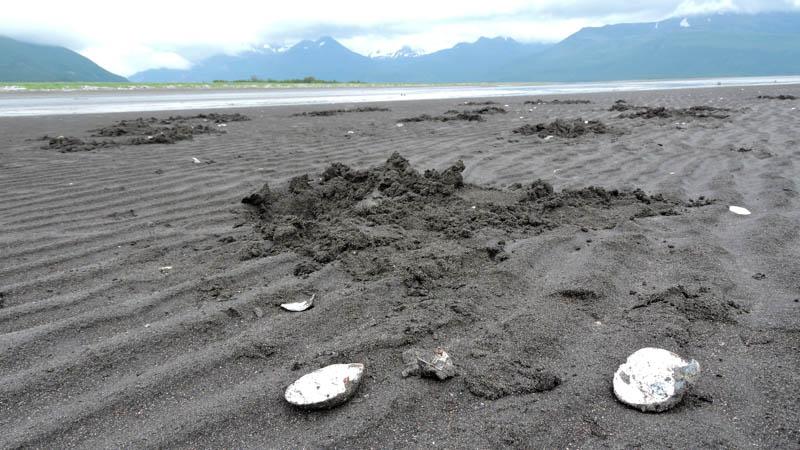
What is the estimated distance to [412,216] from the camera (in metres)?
3.74

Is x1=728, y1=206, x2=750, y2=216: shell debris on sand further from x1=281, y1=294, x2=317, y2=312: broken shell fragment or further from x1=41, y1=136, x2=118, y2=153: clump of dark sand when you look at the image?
x1=41, y1=136, x2=118, y2=153: clump of dark sand

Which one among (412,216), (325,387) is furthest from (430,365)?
(412,216)

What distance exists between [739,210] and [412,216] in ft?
8.91

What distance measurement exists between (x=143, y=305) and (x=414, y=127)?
7.93 metres

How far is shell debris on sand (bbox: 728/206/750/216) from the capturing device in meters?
3.86

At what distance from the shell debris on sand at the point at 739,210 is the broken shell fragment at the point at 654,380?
8.72ft

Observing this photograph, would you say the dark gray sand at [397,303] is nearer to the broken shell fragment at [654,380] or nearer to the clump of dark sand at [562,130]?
the broken shell fragment at [654,380]

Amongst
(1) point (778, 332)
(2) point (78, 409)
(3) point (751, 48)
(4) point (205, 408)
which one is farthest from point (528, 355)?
(3) point (751, 48)

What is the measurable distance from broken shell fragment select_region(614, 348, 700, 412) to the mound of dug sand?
114 centimetres

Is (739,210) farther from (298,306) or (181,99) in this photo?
(181,99)

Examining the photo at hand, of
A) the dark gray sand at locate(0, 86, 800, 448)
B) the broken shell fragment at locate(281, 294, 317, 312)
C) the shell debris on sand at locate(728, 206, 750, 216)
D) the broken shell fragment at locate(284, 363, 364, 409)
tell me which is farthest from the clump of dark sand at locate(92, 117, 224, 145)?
the shell debris on sand at locate(728, 206, 750, 216)

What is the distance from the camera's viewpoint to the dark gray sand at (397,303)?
1.72 metres

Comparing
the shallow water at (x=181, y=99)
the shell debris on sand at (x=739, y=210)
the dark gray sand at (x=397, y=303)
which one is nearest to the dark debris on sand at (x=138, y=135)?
the dark gray sand at (x=397, y=303)

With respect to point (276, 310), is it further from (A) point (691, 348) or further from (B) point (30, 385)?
(A) point (691, 348)
